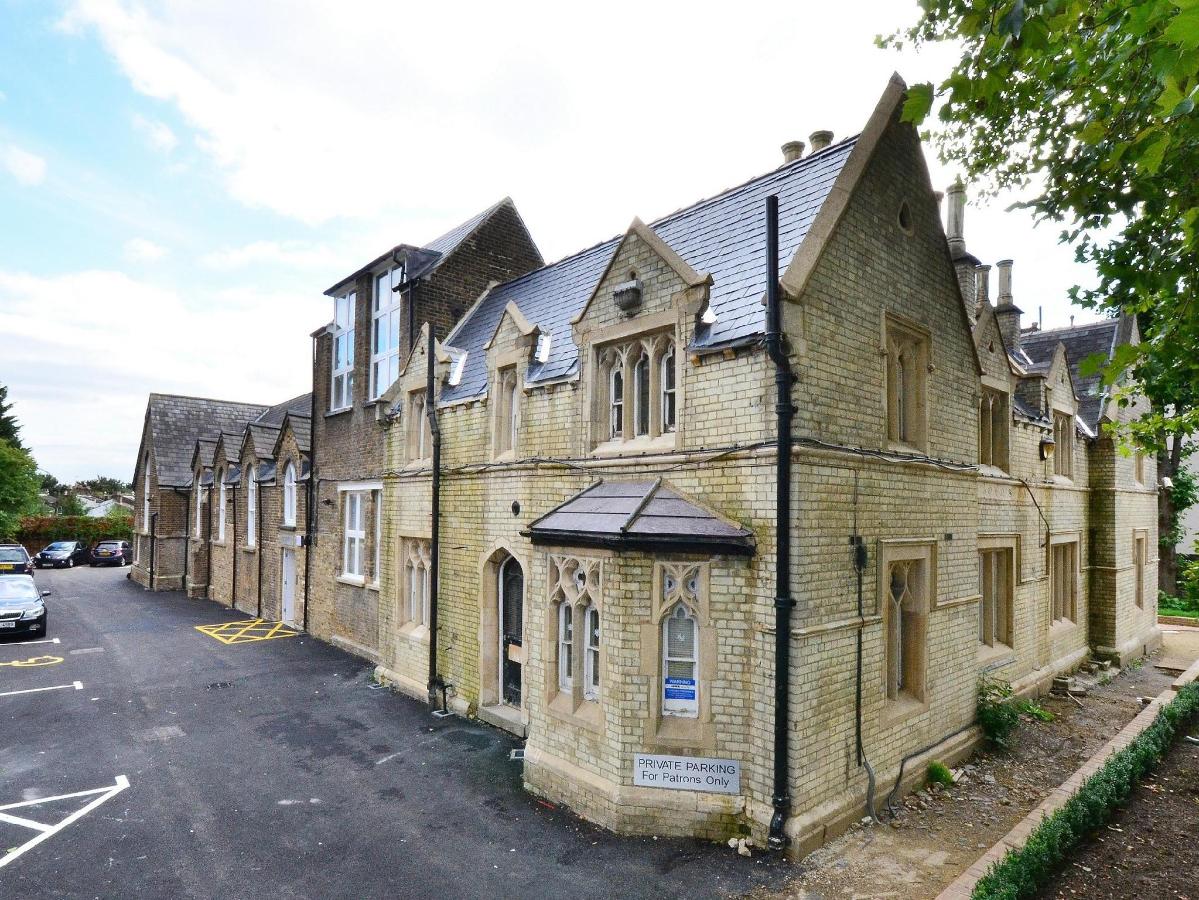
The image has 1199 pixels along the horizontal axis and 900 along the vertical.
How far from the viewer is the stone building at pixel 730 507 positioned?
24.4 ft

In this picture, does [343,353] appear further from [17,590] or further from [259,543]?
[17,590]

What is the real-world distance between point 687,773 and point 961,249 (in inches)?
412

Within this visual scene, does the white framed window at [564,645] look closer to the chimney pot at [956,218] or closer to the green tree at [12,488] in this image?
the chimney pot at [956,218]

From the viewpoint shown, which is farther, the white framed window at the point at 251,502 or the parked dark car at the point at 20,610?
the white framed window at the point at 251,502

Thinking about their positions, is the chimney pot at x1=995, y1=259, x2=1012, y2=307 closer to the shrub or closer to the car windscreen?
the shrub

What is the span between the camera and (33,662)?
1566cm

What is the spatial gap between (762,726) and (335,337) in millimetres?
15640

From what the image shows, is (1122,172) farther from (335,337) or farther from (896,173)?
(335,337)

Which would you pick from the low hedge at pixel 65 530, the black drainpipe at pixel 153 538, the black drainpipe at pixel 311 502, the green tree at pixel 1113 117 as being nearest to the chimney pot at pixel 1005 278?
the green tree at pixel 1113 117

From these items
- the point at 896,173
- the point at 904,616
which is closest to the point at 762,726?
the point at 904,616

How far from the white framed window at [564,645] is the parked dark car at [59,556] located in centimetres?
4308

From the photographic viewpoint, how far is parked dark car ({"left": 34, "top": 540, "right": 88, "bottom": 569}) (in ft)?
127

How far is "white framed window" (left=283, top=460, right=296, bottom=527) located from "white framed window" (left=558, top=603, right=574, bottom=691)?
46.5 feet

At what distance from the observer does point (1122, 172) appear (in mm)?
7082
